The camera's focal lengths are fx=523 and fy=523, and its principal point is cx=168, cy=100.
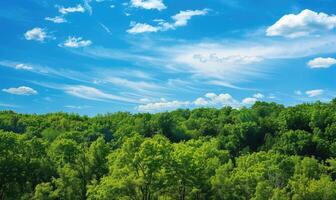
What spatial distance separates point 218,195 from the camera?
2409 inches

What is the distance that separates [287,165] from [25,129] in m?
63.1

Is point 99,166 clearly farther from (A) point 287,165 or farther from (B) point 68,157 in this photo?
(A) point 287,165

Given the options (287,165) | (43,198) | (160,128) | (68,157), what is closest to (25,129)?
(160,128)

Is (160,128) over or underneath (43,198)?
over

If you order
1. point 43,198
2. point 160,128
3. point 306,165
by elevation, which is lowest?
point 43,198

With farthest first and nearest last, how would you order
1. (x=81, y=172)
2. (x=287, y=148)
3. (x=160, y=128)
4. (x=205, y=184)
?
1. (x=160, y=128)
2. (x=287, y=148)
3. (x=81, y=172)
4. (x=205, y=184)

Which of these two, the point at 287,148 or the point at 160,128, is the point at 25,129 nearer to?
the point at 160,128

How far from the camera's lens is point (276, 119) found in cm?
12100

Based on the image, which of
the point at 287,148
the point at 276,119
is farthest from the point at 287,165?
the point at 276,119

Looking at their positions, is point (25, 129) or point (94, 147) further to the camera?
point (25, 129)

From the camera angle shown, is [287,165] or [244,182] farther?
[287,165]

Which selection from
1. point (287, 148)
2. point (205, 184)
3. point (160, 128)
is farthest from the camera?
point (160, 128)

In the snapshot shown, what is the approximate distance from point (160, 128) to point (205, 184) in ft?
227

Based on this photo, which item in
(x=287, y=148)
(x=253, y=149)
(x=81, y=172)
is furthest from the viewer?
(x=253, y=149)
